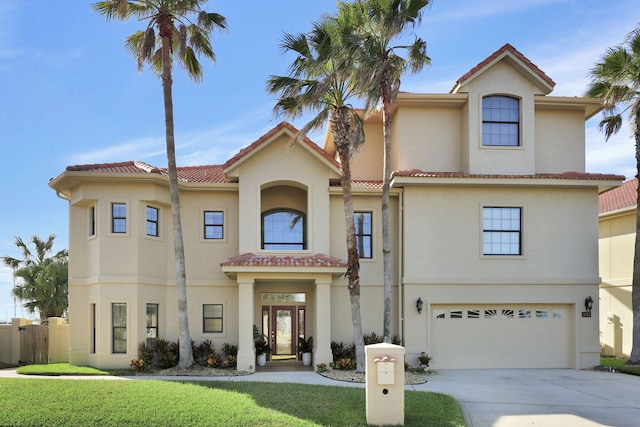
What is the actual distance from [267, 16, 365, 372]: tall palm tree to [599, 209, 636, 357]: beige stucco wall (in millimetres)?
14160

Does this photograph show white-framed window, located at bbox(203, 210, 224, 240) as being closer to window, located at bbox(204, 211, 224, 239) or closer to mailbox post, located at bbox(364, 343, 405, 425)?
window, located at bbox(204, 211, 224, 239)

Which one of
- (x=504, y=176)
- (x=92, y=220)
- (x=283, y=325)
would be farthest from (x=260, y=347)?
(x=504, y=176)

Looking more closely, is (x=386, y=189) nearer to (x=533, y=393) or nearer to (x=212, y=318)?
(x=533, y=393)

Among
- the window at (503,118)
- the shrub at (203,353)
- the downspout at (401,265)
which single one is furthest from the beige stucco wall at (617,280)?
the shrub at (203,353)

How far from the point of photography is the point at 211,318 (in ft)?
70.8

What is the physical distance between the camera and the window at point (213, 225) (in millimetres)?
21875

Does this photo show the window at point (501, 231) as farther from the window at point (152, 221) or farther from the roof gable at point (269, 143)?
the window at point (152, 221)

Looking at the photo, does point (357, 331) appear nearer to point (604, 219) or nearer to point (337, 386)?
point (337, 386)

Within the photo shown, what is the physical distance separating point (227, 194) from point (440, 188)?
7913 mm

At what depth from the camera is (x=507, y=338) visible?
69.5 ft

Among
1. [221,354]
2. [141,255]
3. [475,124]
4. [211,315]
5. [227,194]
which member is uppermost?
[475,124]

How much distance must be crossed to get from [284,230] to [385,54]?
7808mm

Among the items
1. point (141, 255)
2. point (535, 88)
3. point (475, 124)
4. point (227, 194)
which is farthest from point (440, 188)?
point (141, 255)

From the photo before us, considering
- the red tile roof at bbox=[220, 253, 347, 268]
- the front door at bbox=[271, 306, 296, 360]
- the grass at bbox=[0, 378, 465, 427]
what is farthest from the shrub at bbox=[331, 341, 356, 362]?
the grass at bbox=[0, 378, 465, 427]
